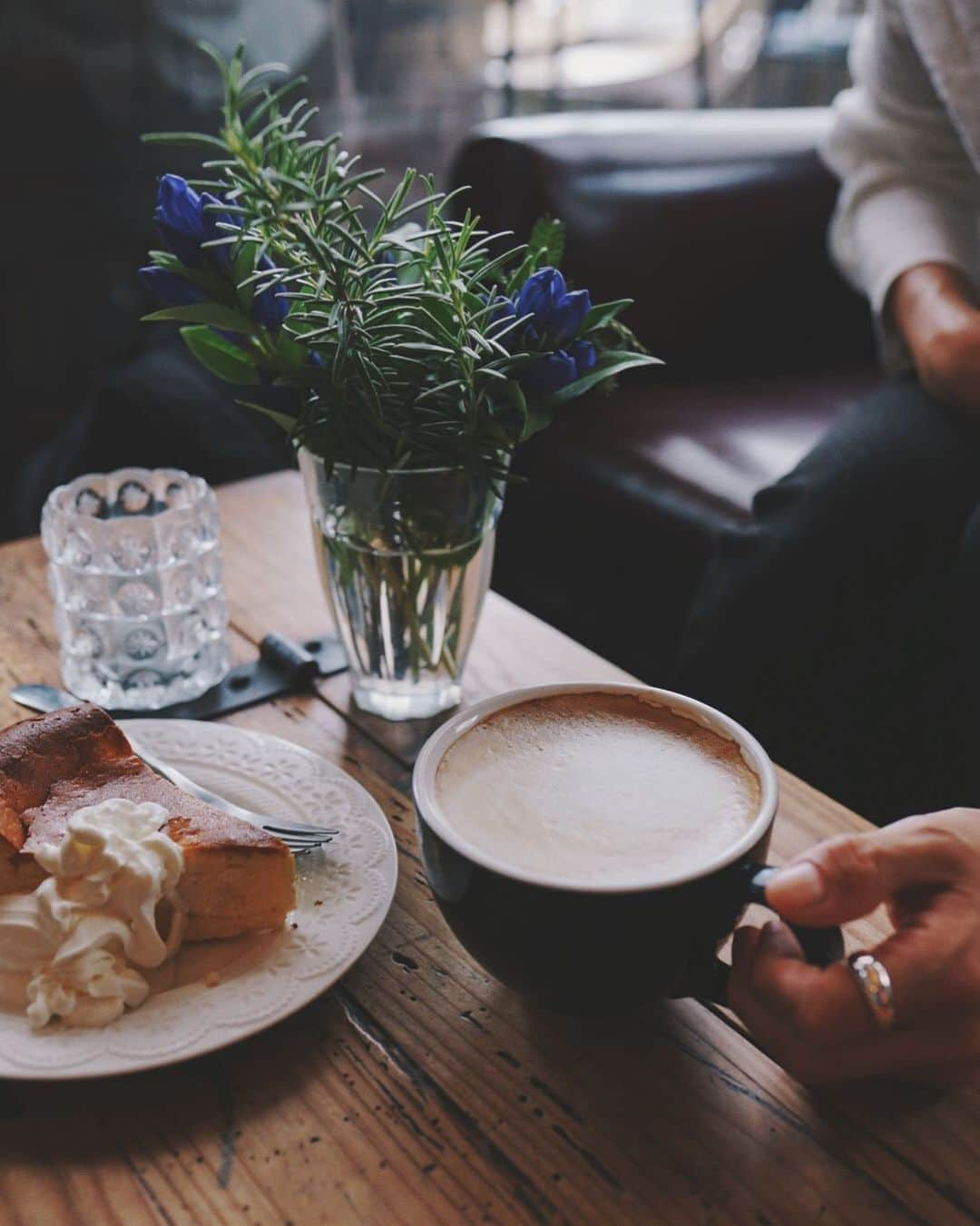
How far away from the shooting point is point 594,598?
1521mm

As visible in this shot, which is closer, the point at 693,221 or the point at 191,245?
the point at 191,245

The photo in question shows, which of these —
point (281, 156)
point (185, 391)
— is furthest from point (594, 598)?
point (281, 156)

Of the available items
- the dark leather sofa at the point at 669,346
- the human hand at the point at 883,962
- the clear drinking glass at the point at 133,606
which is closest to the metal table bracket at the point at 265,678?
the clear drinking glass at the point at 133,606

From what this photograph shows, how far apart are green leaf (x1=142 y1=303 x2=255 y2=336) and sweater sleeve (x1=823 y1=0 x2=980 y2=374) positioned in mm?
825

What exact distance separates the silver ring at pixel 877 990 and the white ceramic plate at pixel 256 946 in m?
0.23

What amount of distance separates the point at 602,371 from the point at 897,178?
0.81 meters

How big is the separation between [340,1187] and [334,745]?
340 mm

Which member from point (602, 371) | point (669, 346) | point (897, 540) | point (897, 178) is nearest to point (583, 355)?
point (602, 371)

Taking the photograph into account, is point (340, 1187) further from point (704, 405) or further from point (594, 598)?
point (704, 405)

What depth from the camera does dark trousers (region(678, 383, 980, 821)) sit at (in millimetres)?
1117

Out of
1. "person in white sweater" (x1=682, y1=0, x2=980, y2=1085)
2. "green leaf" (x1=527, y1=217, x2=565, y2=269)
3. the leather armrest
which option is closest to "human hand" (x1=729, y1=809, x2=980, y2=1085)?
"green leaf" (x1=527, y1=217, x2=565, y2=269)

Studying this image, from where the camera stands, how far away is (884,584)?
1142mm

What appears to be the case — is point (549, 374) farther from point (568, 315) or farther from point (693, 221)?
point (693, 221)

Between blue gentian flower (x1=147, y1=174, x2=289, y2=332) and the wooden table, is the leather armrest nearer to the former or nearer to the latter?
blue gentian flower (x1=147, y1=174, x2=289, y2=332)
